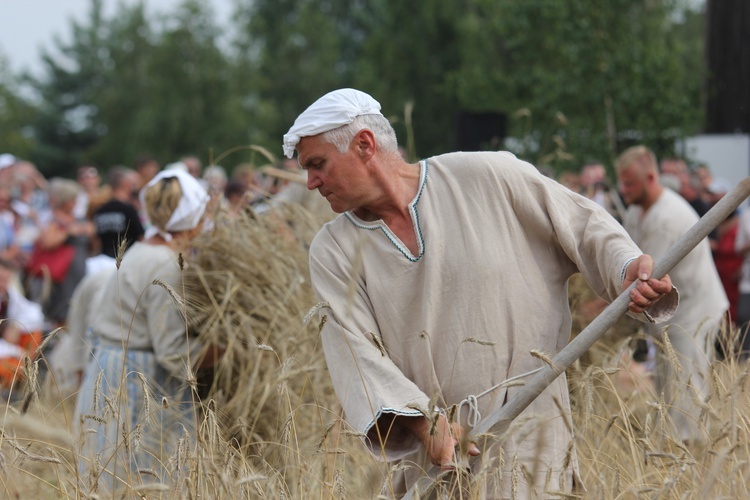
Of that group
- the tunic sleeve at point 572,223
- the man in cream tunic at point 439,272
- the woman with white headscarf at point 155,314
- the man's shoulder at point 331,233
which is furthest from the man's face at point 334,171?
the woman with white headscarf at point 155,314

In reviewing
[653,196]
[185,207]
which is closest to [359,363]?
[185,207]

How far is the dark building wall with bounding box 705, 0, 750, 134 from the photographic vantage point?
1653 centimetres

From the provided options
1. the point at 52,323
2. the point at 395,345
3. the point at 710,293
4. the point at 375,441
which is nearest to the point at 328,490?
the point at 375,441

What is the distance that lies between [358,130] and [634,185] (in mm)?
3121

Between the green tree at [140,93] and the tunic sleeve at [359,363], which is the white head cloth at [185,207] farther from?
the green tree at [140,93]

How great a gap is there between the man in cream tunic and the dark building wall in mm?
14262

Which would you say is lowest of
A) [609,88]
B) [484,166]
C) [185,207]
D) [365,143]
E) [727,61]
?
[727,61]

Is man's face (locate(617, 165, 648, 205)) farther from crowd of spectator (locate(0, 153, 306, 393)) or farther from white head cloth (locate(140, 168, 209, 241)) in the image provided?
white head cloth (locate(140, 168, 209, 241))

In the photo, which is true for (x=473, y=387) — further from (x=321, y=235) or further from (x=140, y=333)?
(x=140, y=333)

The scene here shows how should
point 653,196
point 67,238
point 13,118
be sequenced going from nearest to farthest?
point 653,196 → point 67,238 → point 13,118

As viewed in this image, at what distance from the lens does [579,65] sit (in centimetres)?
1286

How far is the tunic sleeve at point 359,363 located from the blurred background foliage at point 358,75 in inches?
373

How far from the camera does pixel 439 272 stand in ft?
9.16

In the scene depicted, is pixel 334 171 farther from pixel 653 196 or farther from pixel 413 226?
pixel 653 196
